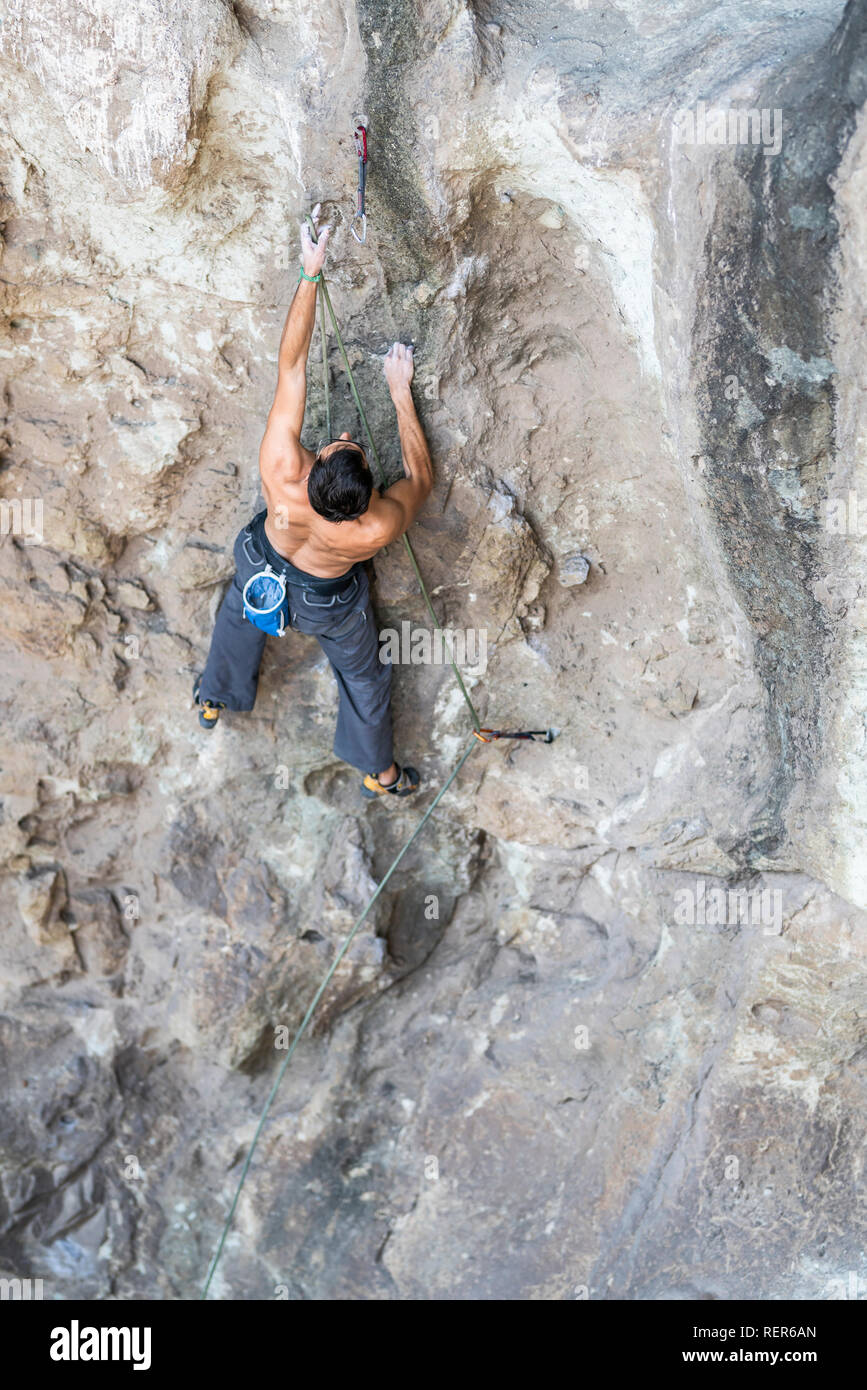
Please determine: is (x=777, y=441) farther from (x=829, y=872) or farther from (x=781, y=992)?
(x=781, y=992)

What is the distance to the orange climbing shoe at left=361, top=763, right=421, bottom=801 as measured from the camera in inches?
170

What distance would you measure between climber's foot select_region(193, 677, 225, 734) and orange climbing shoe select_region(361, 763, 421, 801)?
0.64 m

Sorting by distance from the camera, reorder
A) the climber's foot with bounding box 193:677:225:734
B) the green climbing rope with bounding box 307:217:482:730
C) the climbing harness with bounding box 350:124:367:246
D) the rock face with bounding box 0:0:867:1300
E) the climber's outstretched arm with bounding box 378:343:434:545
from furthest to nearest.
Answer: the climber's foot with bounding box 193:677:225:734 < the climber's outstretched arm with bounding box 378:343:434:545 < the green climbing rope with bounding box 307:217:482:730 < the climbing harness with bounding box 350:124:367:246 < the rock face with bounding box 0:0:867:1300

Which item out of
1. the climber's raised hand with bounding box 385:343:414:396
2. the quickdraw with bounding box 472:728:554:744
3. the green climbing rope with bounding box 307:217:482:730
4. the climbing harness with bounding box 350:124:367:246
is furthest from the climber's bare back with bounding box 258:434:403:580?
the quickdraw with bounding box 472:728:554:744

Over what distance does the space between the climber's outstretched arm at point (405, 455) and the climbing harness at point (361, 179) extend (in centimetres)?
38

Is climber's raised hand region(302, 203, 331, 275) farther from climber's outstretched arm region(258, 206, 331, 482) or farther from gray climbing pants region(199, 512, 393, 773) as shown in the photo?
gray climbing pants region(199, 512, 393, 773)

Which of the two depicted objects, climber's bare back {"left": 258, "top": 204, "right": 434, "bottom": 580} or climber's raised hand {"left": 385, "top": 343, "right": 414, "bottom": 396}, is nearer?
climber's bare back {"left": 258, "top": 204, "right": 434, "bottom": 580}

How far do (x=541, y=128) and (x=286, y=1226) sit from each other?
172 inches

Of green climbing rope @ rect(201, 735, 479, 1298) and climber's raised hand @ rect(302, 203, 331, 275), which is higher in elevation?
climber's raised hand @ rect(302, 203, 331, 275)

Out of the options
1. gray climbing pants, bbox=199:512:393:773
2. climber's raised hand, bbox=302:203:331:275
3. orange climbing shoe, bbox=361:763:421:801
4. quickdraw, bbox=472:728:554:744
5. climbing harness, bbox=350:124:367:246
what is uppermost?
climbing harness, bbox=350:124:367:246

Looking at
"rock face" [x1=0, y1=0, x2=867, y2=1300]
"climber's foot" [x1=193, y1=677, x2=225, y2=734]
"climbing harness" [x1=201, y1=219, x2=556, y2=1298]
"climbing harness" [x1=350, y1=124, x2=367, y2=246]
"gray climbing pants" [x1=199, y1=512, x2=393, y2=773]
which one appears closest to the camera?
"rock face" [x1=0, y1=0, x2=867, y2=1300]

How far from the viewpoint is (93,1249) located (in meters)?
4.72

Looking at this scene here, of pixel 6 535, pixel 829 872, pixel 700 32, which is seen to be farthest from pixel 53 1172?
pixel 700 32

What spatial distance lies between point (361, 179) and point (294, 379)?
0.64 m
